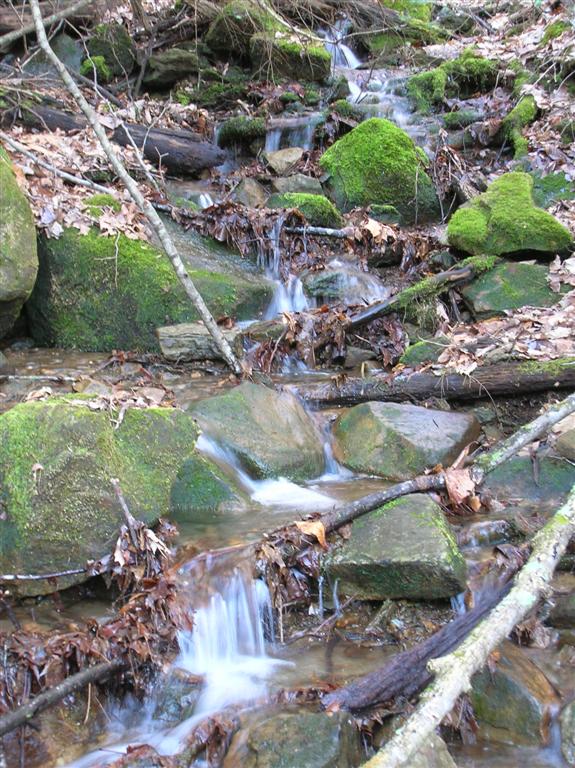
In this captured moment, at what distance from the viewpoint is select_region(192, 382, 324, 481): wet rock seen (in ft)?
18.3

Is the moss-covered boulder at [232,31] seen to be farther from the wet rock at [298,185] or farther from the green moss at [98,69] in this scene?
the wet rock at [298,185]

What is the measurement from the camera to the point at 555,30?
13.1m

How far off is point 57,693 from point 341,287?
6309 millimetres

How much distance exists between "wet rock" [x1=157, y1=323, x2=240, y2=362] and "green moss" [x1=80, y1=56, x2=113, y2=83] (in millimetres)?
7912

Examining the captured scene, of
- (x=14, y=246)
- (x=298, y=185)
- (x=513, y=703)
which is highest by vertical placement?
(x=14, y=246)

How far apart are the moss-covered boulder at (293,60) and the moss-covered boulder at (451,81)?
1.93 m

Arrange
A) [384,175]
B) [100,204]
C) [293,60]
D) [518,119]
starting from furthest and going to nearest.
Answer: [293,60], [518,119], [384,175], [100,204]

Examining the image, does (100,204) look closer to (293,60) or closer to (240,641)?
(240,641)

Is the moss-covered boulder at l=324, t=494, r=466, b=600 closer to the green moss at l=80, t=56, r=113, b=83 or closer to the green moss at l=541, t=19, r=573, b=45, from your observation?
the green moss at l=80, t=56, r=113, b=83

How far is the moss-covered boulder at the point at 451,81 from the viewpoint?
1296 centimetres

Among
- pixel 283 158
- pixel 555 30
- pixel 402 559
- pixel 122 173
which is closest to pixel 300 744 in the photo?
pixel 402 559

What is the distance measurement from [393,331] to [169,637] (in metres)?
4.88

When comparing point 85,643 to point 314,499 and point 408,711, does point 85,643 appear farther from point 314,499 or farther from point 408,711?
point 314,499

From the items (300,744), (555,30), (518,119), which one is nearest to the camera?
(300,744)
